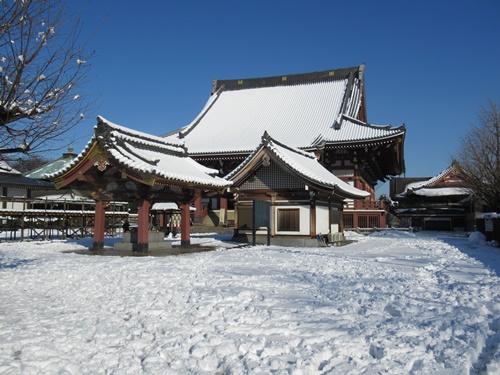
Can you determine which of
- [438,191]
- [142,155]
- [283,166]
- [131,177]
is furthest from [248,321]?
[438,191]

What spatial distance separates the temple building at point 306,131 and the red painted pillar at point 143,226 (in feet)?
23.4

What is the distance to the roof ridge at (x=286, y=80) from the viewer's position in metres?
39.6

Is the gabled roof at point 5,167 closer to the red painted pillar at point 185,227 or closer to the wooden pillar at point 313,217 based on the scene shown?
the red painted pillar at point 185,227

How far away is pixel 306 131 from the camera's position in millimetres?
32906

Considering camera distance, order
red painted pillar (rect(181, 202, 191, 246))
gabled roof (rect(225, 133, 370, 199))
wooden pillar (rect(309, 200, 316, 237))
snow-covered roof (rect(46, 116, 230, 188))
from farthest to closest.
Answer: wooden pillar (rect(309, 200, 316, 237)), gabled roof (rect(225, 133, 370, 199)), red painted pillar (rect(181, 202, 191, 246)), snow-covered roof (rect(46, 116, 230, 188))

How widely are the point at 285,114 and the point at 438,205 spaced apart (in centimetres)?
2023

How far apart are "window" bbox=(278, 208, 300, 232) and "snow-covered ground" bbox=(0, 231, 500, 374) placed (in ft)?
28.9

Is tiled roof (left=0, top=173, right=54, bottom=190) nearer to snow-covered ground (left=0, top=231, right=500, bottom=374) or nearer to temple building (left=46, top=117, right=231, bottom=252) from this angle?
temple building (left=46, top=117, right=231, bottom=252)

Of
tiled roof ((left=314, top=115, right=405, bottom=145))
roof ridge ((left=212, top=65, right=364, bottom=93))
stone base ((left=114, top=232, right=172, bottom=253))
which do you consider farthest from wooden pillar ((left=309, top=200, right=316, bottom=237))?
roof ridge ((left=212, top=65, right=364, bottom=93))

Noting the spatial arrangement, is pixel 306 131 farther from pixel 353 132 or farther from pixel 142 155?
pixel 142 155

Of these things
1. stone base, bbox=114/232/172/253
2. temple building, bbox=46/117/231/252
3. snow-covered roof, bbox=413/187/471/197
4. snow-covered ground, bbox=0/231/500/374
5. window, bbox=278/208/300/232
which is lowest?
snow-covered ground, bbox=0/231/500/374

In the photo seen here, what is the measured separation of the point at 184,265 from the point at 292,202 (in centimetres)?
917

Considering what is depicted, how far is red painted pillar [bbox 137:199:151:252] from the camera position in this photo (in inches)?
602

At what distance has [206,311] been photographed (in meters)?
6.75
